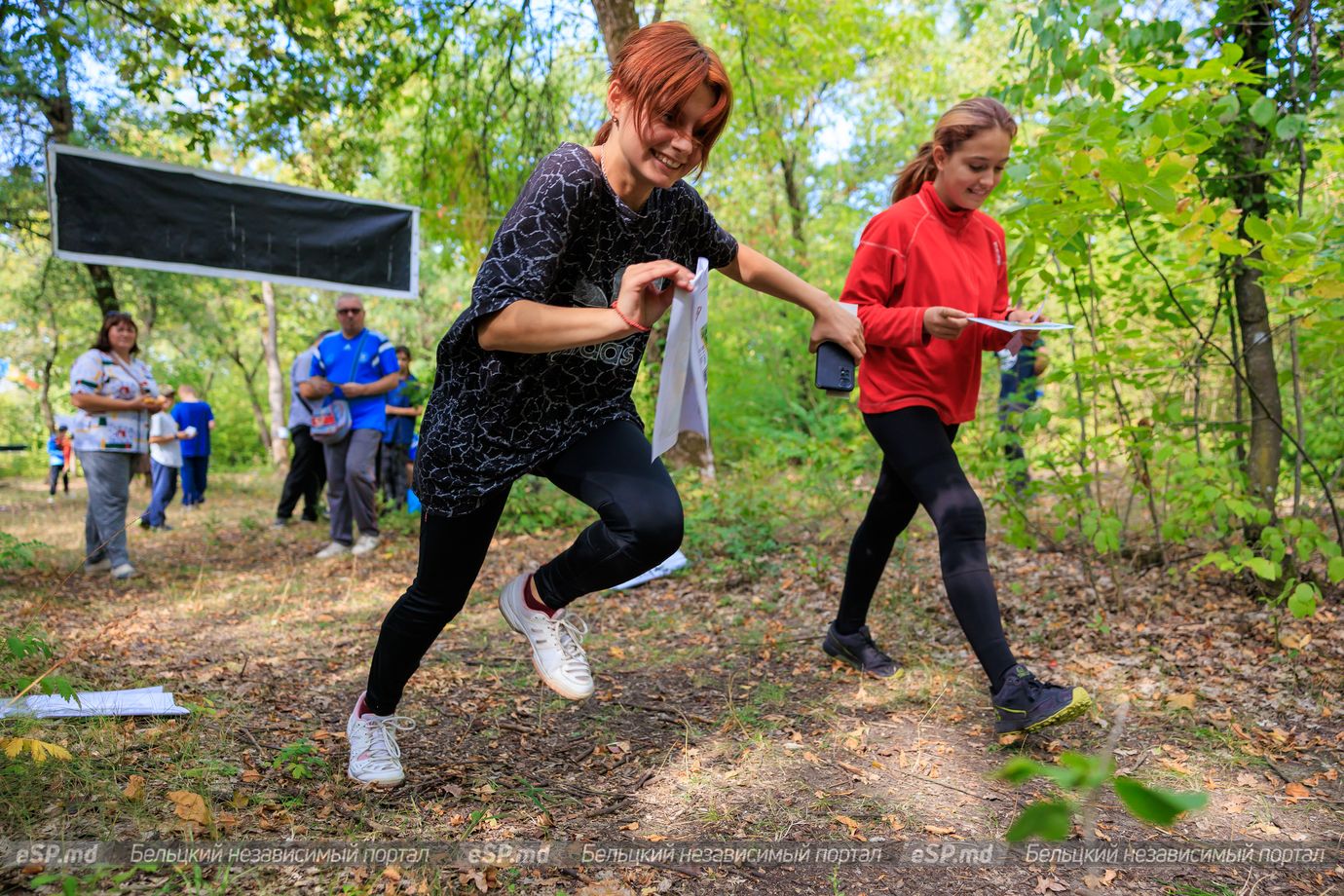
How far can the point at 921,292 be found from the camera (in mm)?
3113

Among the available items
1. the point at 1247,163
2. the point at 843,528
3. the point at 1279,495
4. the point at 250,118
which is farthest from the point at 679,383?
the point at 250,118

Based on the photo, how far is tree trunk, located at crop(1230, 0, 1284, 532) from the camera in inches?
158

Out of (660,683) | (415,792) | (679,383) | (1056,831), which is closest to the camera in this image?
(1056,831)

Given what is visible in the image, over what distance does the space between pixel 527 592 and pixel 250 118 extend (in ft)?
25.0

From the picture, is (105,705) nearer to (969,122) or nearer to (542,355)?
(542,355)

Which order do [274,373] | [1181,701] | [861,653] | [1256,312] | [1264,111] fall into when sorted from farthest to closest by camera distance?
[274,373] → [1256,312] → [861,653] → [1264,111] → [1181,701]

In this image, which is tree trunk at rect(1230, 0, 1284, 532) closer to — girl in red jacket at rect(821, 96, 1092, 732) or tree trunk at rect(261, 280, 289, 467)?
girl in red jacket at rect(821, 96, 1092, 732)

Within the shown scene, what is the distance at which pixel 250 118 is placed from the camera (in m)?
8.41

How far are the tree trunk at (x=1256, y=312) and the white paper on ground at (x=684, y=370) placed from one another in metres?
2.86

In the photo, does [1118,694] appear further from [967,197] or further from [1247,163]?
[1247,163]

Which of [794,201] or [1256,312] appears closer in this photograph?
[1256,312]

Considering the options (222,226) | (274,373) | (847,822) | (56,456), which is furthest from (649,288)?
(274,373)

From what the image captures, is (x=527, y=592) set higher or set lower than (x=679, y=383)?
lower

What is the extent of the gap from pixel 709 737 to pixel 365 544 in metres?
4.94
